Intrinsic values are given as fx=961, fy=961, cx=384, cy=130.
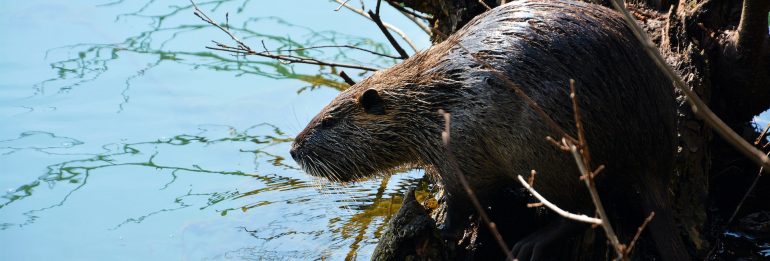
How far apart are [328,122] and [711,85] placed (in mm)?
1791

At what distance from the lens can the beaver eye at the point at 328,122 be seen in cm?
439

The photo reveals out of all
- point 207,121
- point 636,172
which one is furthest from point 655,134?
point 207,121

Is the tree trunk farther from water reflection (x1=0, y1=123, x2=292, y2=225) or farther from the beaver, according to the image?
water reflection (x1=0, y1=123, x2=292, y2=225)

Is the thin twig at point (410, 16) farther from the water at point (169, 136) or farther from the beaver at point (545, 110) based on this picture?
the beaver at point (545, 110)

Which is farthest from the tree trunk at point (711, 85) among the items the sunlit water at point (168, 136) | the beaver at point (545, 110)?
the sunlit water at point (168, 136)

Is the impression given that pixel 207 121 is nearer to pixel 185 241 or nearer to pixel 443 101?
pixel 185 241

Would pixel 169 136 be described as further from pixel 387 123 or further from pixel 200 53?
pixel 387 123

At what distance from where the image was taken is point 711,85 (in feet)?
14.7

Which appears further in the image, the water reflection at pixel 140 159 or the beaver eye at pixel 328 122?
the water reflection at pixel 140 159

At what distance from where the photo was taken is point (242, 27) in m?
8.30

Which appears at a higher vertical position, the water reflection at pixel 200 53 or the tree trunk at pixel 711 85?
the water reflection at pixel 200 53

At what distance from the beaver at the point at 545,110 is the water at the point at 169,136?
0.90 m

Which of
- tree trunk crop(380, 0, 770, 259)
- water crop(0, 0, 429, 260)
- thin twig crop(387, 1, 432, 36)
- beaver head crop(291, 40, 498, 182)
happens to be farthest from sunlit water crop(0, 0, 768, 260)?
tree trunk crop(380, 0, 770, 259)

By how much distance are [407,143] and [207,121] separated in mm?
3054
